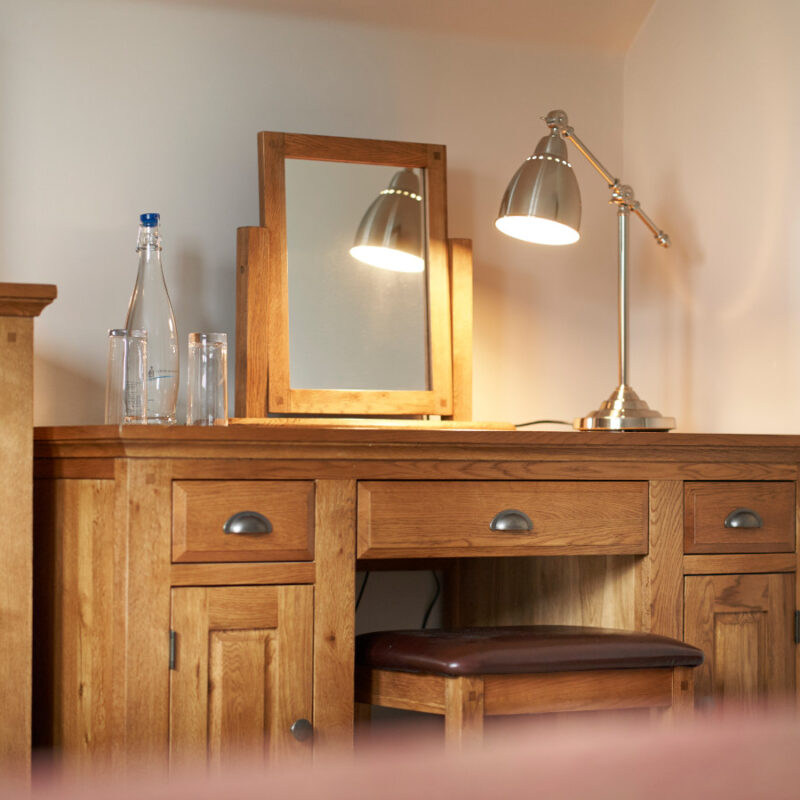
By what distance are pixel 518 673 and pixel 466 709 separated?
0.29ft

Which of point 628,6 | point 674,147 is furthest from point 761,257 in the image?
point 628,6

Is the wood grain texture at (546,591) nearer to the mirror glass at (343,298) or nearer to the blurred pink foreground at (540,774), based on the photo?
the mirror glass at (343,298)

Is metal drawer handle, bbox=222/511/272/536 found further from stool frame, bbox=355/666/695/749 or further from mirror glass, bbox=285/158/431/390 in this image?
mirror glass, bbox=285/158/431/390

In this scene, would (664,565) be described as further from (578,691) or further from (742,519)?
(578,691)

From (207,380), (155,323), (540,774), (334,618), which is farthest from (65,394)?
(540,774)

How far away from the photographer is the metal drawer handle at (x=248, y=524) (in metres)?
1.40

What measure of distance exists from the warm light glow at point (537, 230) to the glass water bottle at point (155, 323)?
623mm

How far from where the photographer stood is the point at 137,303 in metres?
1.81

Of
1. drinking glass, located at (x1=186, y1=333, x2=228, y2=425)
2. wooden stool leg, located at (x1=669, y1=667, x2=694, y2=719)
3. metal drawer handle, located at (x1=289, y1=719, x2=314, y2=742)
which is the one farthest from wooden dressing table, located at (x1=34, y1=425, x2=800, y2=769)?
drinking glass, located at (x1=186, y1=333, x2=228, y2=425)

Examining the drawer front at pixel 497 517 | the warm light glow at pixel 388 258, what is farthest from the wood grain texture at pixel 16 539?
the warm light glow at pixel 388 258

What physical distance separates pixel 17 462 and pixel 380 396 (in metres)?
0.72

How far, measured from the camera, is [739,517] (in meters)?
1.65

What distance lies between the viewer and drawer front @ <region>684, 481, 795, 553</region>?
64.4 inches

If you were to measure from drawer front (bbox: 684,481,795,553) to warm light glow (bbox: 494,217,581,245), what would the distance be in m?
0.55
